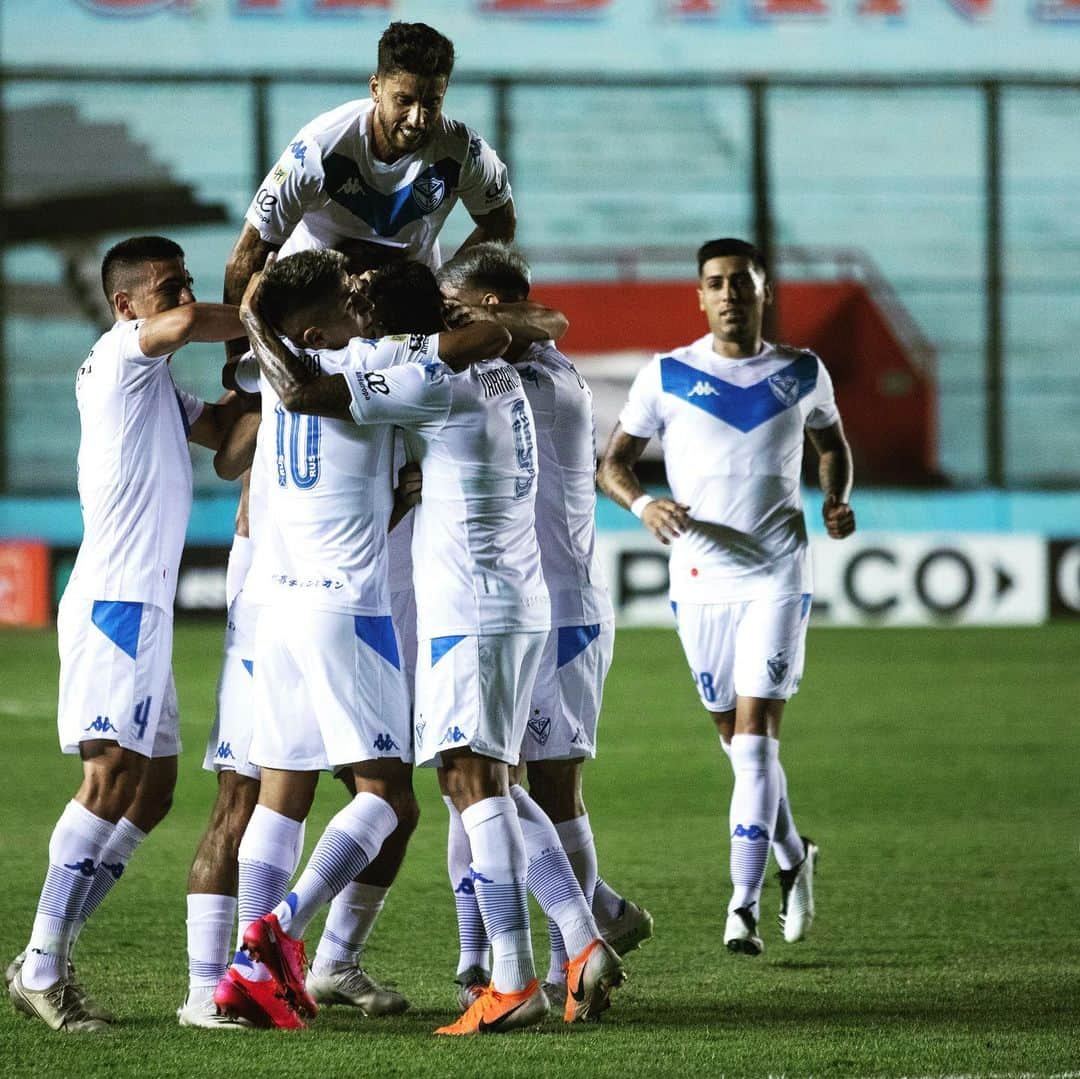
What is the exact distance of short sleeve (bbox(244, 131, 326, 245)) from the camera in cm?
494

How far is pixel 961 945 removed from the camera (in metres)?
5.36

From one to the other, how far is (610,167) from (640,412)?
16.4 meters

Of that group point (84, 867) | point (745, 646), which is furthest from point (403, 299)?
point (745, 646)

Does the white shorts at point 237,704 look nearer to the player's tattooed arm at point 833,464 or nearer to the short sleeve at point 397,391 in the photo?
the short sleeve at point 397,391

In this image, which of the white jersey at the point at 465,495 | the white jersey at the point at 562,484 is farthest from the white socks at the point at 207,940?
the white jersey at the point at 562,484

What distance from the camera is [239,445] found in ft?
16.0

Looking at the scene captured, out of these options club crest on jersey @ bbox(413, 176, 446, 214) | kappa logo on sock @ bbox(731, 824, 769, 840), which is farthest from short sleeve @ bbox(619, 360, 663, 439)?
kappa logo on sock @ bbox(731, 824, 769, 840)

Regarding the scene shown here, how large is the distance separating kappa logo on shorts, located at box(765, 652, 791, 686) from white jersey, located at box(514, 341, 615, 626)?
2.98 feet

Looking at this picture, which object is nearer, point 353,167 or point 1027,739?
point 353,167

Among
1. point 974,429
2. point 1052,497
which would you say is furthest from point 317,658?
point 974,429

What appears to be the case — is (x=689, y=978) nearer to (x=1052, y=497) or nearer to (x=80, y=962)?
(x=80, y=962)

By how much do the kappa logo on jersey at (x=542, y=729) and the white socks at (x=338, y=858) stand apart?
25.2 inches

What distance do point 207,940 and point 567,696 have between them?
43.2 inches

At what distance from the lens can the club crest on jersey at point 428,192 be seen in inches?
202
